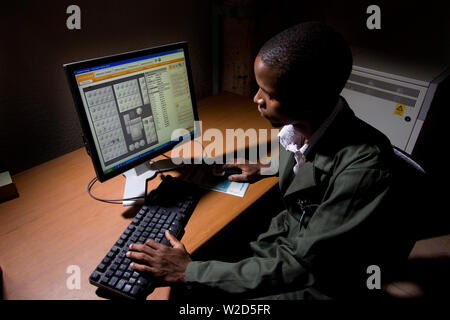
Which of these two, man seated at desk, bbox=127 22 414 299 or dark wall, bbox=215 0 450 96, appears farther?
dark wall, bbox=215 0 450 96

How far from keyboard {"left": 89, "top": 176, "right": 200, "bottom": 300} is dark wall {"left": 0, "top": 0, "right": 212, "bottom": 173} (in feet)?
2.03

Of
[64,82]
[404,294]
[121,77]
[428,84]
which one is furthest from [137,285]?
[428,84]

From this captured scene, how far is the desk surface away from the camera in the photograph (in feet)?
2.72

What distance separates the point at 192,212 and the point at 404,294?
0.77m

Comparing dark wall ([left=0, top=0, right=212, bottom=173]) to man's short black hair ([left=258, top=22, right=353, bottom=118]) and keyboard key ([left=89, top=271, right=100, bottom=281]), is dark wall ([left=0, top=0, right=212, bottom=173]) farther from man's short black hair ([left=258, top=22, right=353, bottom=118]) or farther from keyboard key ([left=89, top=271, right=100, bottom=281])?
man's short black hair ([left=258, top=22, right=353, bottom=118])

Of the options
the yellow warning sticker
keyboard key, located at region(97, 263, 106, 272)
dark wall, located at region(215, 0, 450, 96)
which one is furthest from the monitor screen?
the yellow warning sticker

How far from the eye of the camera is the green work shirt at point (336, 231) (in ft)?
2.44

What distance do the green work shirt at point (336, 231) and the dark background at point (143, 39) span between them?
96cm

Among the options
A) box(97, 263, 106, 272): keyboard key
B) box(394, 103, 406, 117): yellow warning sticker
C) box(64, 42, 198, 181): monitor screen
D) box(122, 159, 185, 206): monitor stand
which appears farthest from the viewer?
box(394, 103, 406, 117): yellow warning sticker

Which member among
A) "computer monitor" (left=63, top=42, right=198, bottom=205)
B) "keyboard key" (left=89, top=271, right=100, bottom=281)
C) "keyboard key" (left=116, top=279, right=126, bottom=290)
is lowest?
"keyboard key" (left=116, top=279, right=126, bottom=290)

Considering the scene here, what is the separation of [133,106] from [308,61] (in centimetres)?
63

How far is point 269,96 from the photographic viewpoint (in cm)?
82

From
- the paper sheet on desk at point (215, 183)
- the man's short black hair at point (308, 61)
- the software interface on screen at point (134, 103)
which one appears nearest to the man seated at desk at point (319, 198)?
the man's short black hair at point (308, 61)
